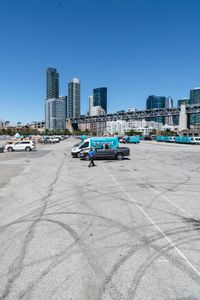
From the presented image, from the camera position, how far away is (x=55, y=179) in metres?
14.0

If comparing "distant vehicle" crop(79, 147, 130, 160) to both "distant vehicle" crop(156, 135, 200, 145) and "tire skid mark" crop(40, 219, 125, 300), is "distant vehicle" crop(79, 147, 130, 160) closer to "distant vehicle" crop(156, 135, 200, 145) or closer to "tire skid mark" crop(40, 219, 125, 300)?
"tire skid mark" crop(40, 219, 125, 300)

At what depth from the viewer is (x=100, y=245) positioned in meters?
5.49

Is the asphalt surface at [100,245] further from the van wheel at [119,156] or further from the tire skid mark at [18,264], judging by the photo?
the van wheel at [119,156]

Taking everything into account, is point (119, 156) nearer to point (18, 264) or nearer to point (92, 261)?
point (92, 261)

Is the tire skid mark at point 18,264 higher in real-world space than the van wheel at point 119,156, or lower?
lower

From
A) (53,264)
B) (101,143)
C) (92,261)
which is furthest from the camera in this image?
(101,143)

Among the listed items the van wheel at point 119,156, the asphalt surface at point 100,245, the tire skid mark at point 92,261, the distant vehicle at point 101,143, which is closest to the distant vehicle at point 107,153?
the van wheel at point 119,156

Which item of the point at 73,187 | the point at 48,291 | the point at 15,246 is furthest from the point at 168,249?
the point at 73,187

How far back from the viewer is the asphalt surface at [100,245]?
3.98 m

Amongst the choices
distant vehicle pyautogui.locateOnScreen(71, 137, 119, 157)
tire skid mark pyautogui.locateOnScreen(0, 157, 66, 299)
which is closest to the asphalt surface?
tire skid mark pyautogui.locateOnScreen(0, 157, 66, 299)

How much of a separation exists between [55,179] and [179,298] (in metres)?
11.1

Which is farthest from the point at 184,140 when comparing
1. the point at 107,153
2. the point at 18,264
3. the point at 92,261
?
the point at 18,264

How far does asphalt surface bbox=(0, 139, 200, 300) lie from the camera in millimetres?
3980

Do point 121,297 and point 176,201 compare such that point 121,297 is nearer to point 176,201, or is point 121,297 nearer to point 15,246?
point 15,246
